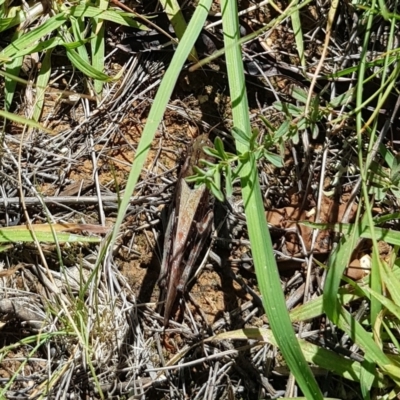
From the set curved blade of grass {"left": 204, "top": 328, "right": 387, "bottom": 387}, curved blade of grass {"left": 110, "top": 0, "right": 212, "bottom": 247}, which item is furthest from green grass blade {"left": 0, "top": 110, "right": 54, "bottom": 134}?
curved blade of grass {"left": 204, "top": 328, "right": 387, "bottom": 387}

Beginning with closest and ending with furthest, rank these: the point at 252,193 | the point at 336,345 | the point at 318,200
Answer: the point at 252,193 < the point at 336,345 < the point at 318,200

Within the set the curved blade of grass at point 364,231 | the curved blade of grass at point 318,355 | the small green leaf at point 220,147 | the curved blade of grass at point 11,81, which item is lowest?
the curved blade of grass at point 318,355

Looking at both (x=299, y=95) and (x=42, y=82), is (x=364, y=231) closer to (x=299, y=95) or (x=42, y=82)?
(x=299, y=95)

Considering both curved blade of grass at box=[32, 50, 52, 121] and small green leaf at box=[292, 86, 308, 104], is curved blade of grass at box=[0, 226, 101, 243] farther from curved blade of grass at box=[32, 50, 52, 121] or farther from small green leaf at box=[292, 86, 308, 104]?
small green leaf at box=[292, 86, 308, 104]

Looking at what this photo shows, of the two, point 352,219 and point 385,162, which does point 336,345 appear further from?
point 385,162

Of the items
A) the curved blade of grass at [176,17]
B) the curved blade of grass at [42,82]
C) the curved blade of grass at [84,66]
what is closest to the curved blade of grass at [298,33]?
the curved blade of grass at [176,17]

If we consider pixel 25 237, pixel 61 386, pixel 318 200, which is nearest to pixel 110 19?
pixel 25 237

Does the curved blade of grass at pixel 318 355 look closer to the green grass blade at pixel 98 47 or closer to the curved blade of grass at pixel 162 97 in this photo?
the curved blade of grass at pixel 162 97
